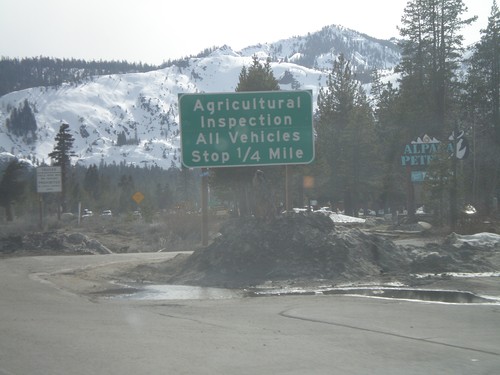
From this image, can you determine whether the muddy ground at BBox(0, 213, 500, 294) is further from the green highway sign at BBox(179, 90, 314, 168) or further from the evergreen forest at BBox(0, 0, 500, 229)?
the evergreen forest at BBox(0, 0, 500, 229)

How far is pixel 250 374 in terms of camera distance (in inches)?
269

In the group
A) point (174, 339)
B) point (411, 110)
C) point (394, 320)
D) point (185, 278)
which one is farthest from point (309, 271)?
point (411, 110)

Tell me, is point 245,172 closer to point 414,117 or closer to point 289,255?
point 289,255

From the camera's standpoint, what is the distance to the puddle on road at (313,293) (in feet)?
41.3

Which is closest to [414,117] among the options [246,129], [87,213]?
[246,129]

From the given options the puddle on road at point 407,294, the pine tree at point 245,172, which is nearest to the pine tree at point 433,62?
the pine tree at point 245,172

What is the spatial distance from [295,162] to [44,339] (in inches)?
470

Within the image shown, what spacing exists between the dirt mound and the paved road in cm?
295

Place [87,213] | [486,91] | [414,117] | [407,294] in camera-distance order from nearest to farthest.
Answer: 1. [407,294]
2. [414,117]
3. [486,91]
4. [87,213]

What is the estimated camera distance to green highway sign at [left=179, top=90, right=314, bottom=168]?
19.0 m

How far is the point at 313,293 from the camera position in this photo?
536 inches

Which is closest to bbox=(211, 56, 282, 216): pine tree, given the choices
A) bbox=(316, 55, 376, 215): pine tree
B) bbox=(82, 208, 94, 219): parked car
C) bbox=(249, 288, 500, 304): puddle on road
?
bbox=(249, 288, 500, 304): puddle on road

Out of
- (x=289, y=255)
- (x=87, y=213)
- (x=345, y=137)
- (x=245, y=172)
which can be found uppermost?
(x=345, y=137)

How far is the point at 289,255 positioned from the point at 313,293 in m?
2.89
